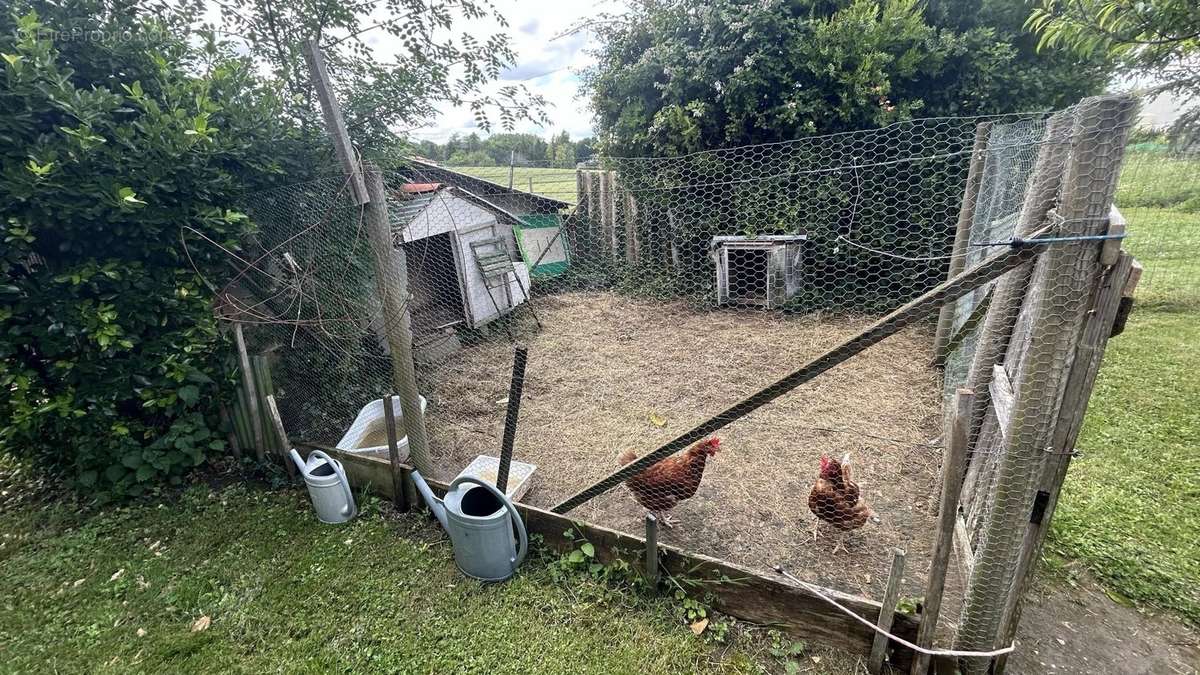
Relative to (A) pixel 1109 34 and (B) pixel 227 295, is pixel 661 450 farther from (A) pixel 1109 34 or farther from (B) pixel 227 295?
(A) pixel 1109 34

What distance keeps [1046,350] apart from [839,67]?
5.36 metres

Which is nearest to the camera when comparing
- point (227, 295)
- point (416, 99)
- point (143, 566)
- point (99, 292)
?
point (143, 566)

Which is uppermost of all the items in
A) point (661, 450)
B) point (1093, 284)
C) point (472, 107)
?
point (472, 107)

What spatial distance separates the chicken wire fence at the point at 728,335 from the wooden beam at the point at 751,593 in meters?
0.17

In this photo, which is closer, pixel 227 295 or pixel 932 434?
pixel 227 295

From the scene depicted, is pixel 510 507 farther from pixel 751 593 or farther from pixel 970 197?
pixel 970 197

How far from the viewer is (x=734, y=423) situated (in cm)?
354

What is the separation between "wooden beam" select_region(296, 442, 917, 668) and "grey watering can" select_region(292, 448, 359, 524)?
0.99 m

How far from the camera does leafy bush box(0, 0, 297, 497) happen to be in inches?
88.2

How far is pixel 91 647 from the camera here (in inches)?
78.4

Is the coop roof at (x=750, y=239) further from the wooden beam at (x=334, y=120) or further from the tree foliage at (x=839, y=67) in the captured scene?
the wooden beam at (x=334, y=120)

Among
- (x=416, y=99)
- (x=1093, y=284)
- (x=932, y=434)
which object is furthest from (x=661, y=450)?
(x=416, y=99)

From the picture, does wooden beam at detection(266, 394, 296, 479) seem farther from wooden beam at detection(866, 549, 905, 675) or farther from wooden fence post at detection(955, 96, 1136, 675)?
wooden fence post at detection(955, 96, 1136, 675)

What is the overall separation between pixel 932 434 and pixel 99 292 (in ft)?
16.5
